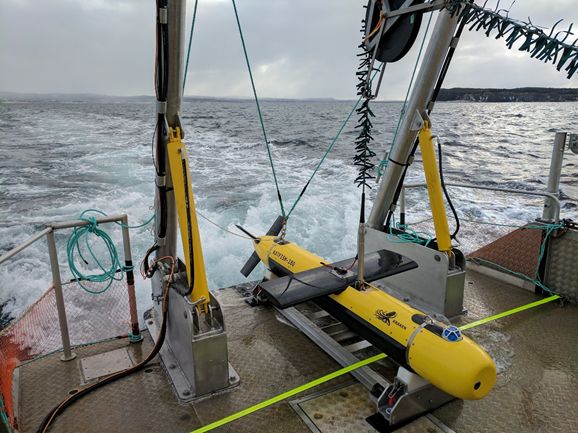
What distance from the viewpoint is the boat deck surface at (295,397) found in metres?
2.74

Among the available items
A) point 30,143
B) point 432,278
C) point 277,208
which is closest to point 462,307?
point 432,278

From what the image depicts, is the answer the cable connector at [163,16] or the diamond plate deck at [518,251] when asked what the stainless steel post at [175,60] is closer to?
the cable connector at [163,16]

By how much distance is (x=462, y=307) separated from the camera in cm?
416

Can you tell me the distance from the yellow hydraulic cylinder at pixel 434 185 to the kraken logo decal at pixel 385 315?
121cm

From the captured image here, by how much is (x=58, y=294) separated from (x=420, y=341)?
2.55 m

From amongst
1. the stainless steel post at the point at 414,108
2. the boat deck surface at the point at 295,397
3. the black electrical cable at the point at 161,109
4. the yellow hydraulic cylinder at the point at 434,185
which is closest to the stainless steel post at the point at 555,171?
the boat deck surface at the point at 295,397

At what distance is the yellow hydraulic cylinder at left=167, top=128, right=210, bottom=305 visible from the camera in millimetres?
2881

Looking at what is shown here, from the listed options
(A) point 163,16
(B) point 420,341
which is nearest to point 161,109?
(A) point 163,16

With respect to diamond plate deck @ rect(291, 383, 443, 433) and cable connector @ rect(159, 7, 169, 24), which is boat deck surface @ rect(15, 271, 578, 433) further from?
cable connector @ rect(159, 7, 169, 24)

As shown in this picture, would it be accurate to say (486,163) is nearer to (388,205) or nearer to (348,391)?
(388,205)

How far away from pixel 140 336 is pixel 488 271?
12.4 ft

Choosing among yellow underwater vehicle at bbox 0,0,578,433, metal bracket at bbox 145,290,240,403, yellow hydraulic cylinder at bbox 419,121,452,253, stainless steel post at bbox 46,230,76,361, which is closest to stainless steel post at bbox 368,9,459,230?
yellow underwater vehicle at bbox 0,0,578,433

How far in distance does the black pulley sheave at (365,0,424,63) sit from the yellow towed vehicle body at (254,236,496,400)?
1693 mm

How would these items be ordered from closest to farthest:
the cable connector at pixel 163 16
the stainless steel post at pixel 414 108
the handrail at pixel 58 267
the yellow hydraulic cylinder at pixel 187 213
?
1. the cable connector at pixel 163 16
2. the yellow hydraulic cylinder at pixel 187 213
3. the handrail at pixel 58 267
4. the stainless steel post at pixel 414 108
